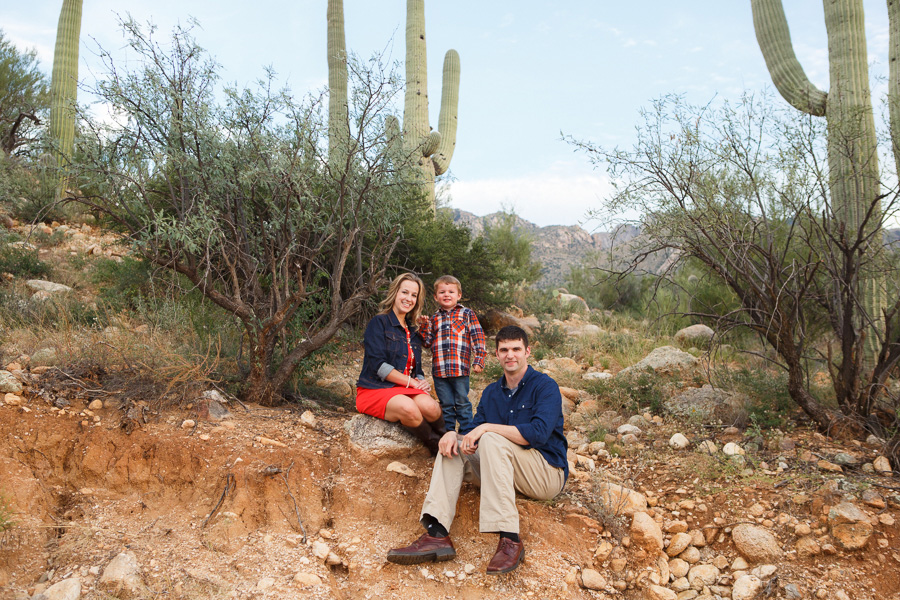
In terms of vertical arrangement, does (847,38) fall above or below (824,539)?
above

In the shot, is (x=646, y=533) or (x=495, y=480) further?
(x=646, y=533)

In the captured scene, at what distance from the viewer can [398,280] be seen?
448cm

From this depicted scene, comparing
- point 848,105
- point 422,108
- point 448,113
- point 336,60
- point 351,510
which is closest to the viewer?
point 351,510

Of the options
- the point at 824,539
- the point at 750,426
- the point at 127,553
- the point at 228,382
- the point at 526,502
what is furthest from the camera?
the point at 228,382

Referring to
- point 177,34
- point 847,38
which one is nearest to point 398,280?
point 177,34

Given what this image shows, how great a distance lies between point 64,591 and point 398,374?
2.24 m

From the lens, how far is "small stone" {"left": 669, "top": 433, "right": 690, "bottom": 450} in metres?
4.80

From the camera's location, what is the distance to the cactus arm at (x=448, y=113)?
452 inches

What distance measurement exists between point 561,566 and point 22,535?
121 inches

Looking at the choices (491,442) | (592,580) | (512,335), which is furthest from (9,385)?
(592,580)

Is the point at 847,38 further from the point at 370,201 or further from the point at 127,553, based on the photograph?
the point at 127,553

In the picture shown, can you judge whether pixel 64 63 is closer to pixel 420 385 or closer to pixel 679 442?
pixel 420 385

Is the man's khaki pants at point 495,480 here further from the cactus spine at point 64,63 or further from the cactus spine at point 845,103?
the cactus spine at point 64,63

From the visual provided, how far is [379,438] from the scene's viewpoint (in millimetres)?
4402
